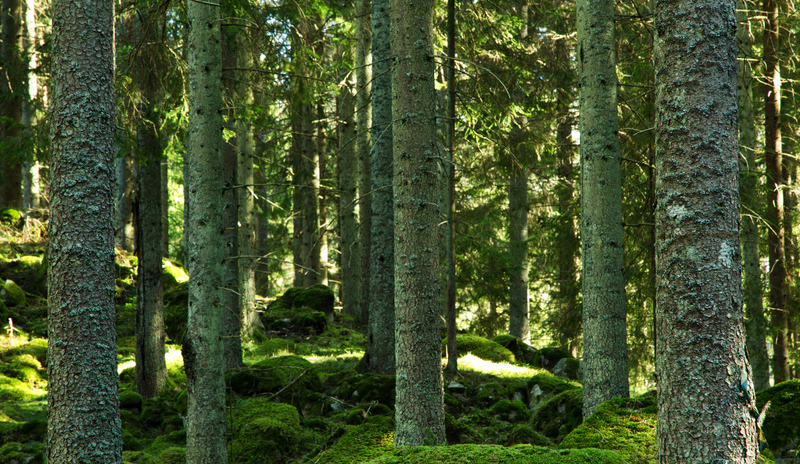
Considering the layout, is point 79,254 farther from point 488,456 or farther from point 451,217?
point 451,217

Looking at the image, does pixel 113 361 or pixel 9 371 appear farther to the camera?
pixel 9 371

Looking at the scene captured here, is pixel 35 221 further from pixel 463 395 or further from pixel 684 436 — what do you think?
pixel 684 436

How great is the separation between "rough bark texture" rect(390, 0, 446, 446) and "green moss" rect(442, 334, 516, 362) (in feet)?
24.4

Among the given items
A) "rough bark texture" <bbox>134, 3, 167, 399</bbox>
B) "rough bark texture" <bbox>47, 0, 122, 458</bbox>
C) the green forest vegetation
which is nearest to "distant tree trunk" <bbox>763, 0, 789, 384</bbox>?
the green forest vegetation

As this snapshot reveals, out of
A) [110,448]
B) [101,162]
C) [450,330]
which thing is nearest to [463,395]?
[450,330]

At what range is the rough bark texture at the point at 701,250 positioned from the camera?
305 cm

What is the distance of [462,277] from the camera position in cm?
1569

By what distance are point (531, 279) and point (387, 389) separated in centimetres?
1136

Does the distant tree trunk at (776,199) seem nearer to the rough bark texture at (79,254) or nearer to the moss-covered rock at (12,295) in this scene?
the rough bark texture at (79,254)

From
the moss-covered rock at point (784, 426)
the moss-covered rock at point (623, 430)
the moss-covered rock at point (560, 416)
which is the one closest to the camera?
the moss-covered rock at point (623, 430)

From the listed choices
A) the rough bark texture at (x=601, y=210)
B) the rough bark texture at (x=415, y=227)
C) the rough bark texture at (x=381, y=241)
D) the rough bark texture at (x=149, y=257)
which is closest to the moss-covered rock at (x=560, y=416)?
the rough bark texture at (x=601, y=210)

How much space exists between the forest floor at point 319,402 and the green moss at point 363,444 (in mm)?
17

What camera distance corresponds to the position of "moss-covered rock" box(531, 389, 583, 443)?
6.66m

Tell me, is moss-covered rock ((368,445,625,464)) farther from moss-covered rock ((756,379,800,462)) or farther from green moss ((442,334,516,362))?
green moss ((442,334,516,362))
